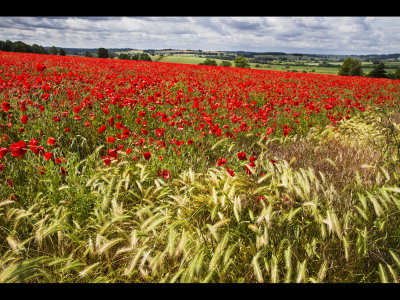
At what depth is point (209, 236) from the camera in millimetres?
1832

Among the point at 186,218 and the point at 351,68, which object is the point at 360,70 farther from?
the point at 186,218

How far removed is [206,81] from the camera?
10359mm

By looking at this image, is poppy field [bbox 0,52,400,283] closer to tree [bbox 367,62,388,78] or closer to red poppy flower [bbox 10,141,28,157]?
red poppy flower [bbox 10,141,28,157]

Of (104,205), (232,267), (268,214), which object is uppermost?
(268,214)

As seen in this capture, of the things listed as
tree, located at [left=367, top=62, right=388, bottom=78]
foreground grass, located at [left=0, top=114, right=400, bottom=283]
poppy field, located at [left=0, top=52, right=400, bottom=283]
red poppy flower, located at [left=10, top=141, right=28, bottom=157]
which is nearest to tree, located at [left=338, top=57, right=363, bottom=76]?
tree, located at [left=367, top=62, right=388, bottom=78]

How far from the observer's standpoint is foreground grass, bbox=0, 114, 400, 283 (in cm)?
147

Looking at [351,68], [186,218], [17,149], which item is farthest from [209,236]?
[351,68]

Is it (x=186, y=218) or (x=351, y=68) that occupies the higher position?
(x=351, y=68)

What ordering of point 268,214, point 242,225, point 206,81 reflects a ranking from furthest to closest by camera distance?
point 206,81 → point 242,225 → point 268,214

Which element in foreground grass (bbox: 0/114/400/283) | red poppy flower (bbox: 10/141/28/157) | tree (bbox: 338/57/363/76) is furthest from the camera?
tree (bbox: 338/57/363/76)
